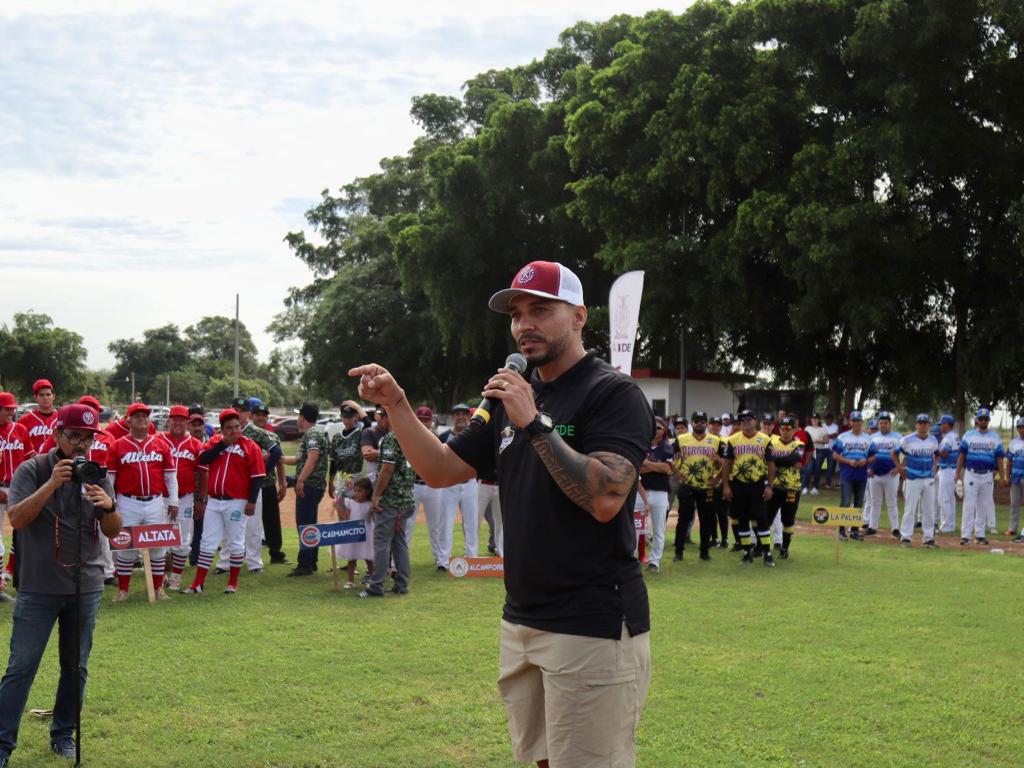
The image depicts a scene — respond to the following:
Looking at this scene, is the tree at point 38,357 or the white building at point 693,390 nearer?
the white building at point 693,390

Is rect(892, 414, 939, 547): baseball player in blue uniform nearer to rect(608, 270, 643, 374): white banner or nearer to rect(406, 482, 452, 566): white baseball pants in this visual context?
rect(608, 270, 643, 374): white banner

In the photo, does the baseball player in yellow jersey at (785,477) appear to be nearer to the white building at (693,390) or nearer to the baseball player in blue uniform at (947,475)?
the baseball player in blue uniform at (947,475)

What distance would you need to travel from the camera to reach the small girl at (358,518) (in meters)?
11.5

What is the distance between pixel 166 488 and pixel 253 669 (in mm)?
3953

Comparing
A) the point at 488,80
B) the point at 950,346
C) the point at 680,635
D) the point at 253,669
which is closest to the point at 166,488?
the point at 253,669

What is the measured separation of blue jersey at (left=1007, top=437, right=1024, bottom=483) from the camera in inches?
675

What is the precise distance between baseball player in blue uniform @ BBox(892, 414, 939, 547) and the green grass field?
15.6ft

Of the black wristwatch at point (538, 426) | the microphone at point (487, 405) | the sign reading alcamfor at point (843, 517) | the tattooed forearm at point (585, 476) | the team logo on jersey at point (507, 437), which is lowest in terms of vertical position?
the sign reading alcamfor at point (843, 517)

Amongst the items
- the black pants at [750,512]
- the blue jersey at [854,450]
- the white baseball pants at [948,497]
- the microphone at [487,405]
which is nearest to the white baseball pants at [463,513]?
the black pants at [750,512]

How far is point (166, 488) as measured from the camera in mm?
10906

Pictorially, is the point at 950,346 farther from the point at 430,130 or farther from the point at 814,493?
the point at 430,130

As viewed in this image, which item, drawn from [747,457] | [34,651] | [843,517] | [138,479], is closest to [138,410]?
[138,479]

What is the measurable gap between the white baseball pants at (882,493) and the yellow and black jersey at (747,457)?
472 centimetres

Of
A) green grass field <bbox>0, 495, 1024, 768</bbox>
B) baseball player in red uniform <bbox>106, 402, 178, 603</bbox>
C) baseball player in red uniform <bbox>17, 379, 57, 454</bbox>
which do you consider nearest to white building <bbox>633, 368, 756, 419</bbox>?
green grass field <bbox>0, 495, 1024, 768</bbox>
